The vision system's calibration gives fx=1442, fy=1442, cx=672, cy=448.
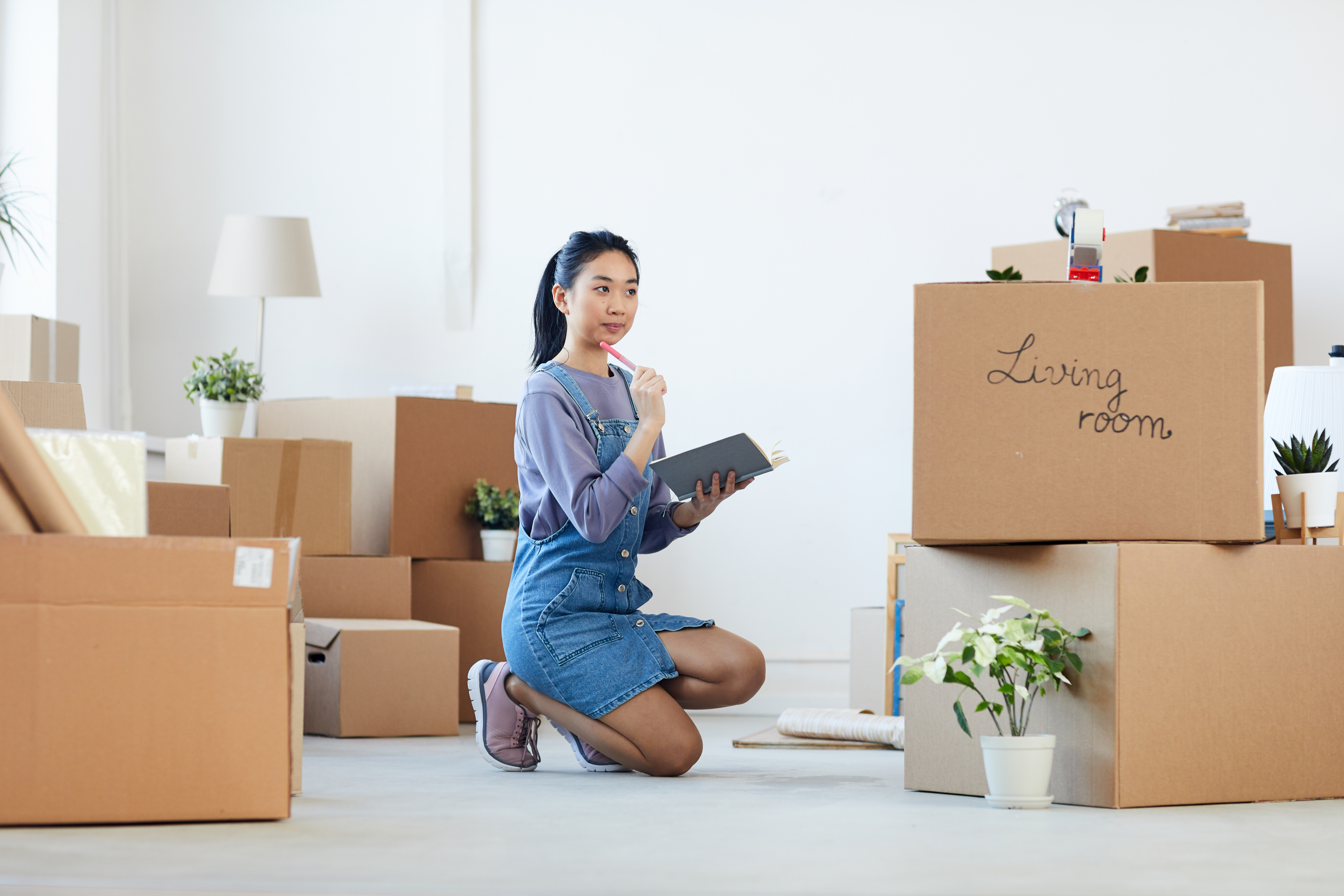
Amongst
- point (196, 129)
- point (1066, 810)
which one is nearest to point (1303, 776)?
point (1066, 810)

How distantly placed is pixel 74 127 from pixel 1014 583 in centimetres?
287

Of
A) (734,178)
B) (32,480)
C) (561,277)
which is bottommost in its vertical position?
(32,480)

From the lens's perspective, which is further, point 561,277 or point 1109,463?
point 561,277

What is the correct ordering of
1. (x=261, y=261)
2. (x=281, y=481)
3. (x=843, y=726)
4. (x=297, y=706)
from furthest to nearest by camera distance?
(x=261, y=261) → (x=281, y=481) → (x=843, y=726) → (x=297, y=706)

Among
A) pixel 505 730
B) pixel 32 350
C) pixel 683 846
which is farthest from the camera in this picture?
pixel 32 350

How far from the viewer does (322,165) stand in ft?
13.4

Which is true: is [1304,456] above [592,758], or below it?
above

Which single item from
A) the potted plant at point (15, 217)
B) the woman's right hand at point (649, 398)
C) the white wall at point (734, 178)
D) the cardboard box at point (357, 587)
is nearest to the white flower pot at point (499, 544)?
the cardboard box at point (357, 587)

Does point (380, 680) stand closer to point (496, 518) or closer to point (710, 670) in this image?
point (496, 518)

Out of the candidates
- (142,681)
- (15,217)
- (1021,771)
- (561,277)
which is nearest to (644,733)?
(1021,771)

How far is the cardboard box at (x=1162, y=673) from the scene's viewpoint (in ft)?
5.92

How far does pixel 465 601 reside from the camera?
11.5ft

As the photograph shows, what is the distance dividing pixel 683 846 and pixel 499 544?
2123 millimetres

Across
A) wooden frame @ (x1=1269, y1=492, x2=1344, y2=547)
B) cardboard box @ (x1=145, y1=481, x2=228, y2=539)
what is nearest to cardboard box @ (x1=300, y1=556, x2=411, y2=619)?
cardboard box @ (x1=145, y1=481, x2=228, y2=539)
